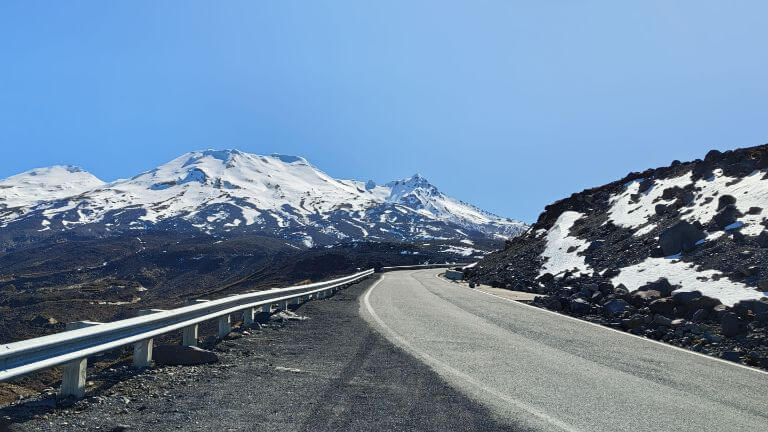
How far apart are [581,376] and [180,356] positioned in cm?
588

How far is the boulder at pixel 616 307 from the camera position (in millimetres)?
17125

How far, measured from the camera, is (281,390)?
6.84 metres

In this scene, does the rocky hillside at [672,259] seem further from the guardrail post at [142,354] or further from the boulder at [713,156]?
the guardrail post at [142,354]

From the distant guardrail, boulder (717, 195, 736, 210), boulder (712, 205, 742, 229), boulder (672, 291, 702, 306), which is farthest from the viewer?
boulder (717, 195, 736, 210)

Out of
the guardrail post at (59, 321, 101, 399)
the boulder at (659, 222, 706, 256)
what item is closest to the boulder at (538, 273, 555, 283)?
the boulder at (659, 222, 706, 256)

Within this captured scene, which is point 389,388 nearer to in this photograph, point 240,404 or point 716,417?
point 240,404

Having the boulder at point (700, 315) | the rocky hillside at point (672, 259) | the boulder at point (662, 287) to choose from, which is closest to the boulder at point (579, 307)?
the rocky hillside at point (672, 259)

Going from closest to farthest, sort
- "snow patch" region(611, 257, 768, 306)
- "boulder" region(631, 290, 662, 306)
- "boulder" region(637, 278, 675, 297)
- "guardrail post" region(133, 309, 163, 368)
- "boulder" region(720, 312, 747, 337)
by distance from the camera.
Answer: "guardrail post" region(133, 309, 163, 368) < "boulder" region(720, 312, 747, 337) < "snow patch" region(611, 257, 768, 306) < "boulder" region(631, 290, 662, 306) < "boulder" region(637, 278, 675, 297)

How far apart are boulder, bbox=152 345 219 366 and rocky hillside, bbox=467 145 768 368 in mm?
9980

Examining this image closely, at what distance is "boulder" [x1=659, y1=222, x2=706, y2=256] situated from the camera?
23750mm

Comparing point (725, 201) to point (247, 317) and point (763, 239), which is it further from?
point (247, 317)

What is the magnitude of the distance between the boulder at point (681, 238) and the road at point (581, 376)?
11352 millimetres

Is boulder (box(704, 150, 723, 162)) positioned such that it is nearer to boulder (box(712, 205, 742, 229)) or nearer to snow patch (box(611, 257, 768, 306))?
boulder (box(712, 205, 742, 229))

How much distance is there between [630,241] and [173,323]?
25845 mm
